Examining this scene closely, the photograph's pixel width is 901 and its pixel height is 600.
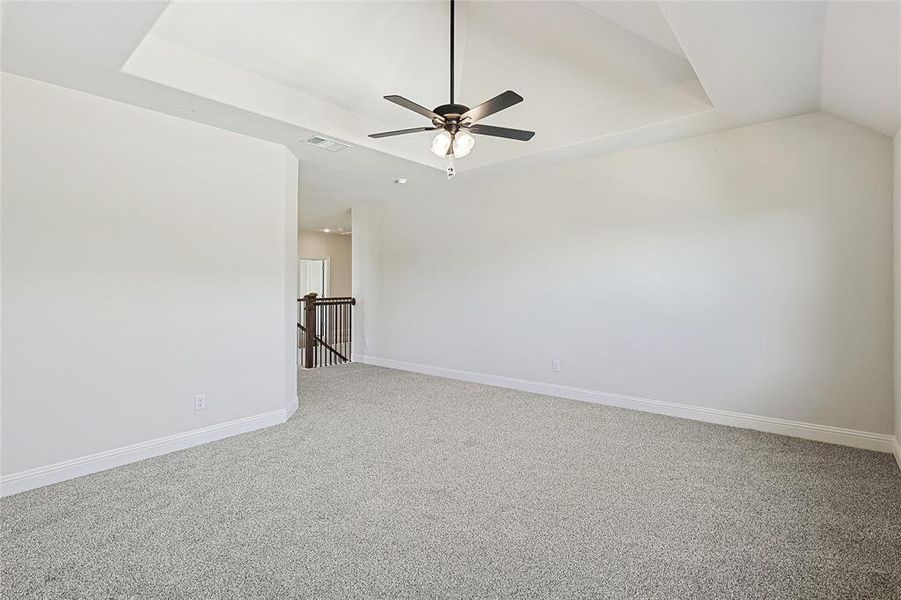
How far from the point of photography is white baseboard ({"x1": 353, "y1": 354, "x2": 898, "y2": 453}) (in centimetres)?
333

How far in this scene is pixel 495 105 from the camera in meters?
2.72

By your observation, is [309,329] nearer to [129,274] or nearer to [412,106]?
A: [129,274]

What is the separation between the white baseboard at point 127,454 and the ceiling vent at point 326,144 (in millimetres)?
2403

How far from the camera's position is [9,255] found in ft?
8.74

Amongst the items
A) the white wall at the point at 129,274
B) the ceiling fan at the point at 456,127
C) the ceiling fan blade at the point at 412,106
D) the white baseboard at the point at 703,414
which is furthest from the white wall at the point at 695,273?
the white wall at the point at 129,274

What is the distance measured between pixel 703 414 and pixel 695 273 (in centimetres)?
126

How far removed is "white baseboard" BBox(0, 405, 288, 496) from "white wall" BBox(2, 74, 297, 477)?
1.9 inches

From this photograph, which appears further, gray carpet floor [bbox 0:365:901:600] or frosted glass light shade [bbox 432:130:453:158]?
frosted glass light shade [bbox 432:130:453:158]

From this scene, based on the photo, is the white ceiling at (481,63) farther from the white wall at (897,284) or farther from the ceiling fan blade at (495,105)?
the ceiling fan blade at (495,105)

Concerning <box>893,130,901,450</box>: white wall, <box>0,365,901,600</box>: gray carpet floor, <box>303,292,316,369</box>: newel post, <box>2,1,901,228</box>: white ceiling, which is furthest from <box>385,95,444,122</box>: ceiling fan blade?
<box>303,292,316,369</box>: newel post

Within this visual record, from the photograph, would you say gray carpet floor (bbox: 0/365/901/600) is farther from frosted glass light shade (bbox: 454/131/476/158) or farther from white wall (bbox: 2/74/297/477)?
frosted glass light shade (bbox: 454/131/476/158)

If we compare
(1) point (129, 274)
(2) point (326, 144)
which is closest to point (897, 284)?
(2) point (326, 144)

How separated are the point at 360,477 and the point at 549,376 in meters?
2.76

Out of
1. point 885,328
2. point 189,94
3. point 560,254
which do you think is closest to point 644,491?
point 885,328
